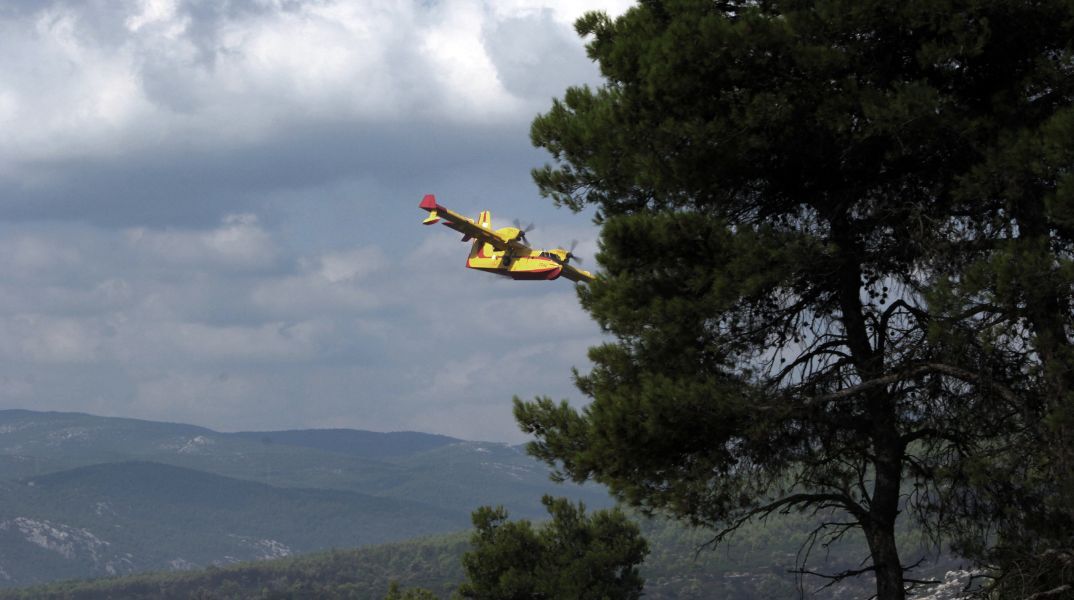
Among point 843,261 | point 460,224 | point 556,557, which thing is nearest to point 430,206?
point 460,224

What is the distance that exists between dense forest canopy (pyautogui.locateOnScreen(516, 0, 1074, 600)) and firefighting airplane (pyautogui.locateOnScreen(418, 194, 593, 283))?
1575 inches

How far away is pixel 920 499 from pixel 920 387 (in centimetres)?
200

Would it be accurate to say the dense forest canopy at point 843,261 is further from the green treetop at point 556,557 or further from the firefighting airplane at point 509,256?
the firefighting airplane at point 509,256

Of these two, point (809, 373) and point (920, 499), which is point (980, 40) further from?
point (920, 499)

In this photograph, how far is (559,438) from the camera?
18484 millimetres

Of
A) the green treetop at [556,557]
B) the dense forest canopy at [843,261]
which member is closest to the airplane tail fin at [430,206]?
the green treetop at [556,557]

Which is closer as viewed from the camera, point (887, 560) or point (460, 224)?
point (887, 560)

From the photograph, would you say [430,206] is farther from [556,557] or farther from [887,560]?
[887,560]

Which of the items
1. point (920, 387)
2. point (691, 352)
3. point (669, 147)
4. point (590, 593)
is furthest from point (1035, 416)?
point (590, 593)

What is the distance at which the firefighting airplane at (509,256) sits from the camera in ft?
193

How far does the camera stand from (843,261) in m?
17.2

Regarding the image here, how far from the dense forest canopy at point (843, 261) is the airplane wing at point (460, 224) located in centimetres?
3585

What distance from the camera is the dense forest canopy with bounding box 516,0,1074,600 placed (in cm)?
1580

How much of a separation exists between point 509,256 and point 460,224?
10.8 ft
